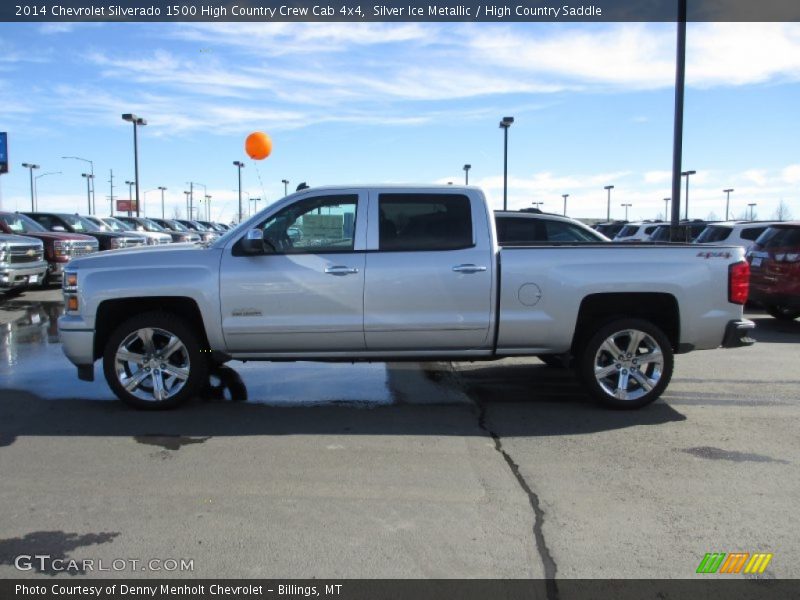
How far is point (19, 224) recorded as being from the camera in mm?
16094

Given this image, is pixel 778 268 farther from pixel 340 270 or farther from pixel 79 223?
pixel 79 223

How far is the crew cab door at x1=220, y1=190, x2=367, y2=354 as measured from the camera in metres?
5.83

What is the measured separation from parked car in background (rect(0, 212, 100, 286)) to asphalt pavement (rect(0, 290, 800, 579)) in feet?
31.7

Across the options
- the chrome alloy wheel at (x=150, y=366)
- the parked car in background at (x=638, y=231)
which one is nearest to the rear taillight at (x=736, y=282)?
the chrome alloy wheel at (x=150, y=366)

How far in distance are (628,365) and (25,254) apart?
12652 mm

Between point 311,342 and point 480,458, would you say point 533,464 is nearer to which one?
point 480,458

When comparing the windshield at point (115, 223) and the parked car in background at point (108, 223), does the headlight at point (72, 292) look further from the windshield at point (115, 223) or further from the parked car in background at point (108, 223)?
the windshield at point (115, 223)

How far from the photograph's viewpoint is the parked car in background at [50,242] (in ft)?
51.3

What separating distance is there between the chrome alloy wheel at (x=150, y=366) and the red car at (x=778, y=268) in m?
9.42

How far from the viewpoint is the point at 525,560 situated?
336 centimetres

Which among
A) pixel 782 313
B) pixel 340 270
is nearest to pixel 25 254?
pixel 340 270

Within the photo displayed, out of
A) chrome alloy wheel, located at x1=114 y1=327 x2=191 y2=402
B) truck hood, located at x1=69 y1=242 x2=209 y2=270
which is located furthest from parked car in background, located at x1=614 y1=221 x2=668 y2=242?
chrome alloy wheel, located at x1=114 y1=327 x2=191 y2=402

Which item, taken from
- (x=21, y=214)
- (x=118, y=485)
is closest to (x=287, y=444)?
(x=118, y=485)
